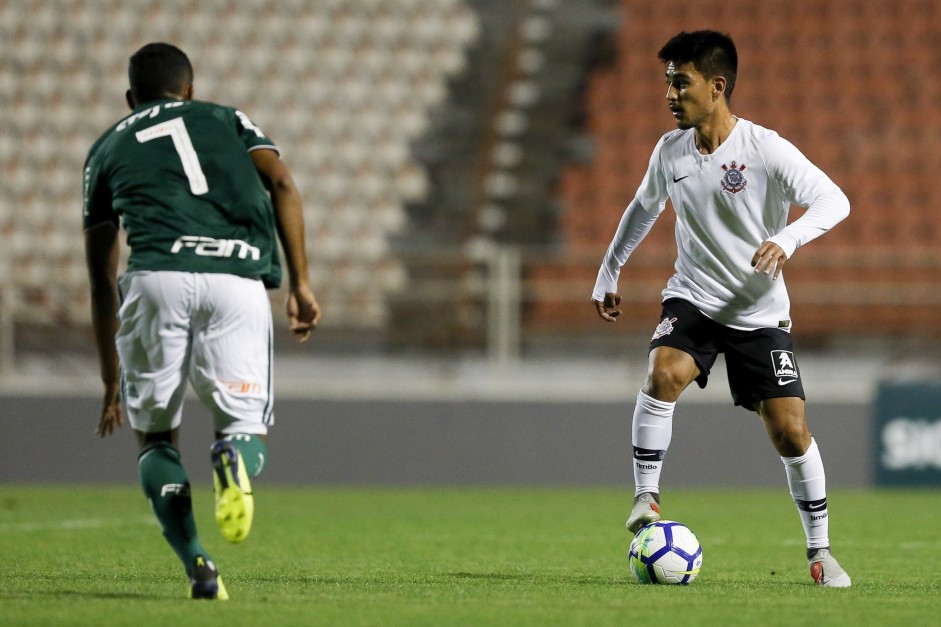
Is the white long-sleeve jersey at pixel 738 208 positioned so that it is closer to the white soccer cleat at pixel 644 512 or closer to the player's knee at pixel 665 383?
the player's knee at pixel 665 383

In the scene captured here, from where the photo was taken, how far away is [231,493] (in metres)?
4.31

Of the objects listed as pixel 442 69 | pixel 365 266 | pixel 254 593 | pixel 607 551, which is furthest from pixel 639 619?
pixel 442 69

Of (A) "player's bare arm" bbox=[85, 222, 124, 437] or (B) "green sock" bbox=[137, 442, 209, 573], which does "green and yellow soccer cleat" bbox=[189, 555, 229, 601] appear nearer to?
(B) "green sock" bbox=[137, 442, 209, 573]

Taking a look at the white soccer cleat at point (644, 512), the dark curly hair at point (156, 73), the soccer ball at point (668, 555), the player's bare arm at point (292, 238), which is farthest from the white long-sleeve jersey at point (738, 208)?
the dark curly hair at point (156, 73)

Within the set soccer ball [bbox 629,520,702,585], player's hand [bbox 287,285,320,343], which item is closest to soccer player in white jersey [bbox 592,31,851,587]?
soccer ball [bbox 629,520,702,585]

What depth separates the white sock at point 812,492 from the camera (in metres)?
5.72

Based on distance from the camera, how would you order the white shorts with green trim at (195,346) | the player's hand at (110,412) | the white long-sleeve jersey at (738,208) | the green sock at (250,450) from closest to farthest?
the green sock at (250,450) < the white shorts with green trim at (195,346) < the player's hand at (110,412) < the white long-sleeve jersey at (738,208)

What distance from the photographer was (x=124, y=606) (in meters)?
4.62

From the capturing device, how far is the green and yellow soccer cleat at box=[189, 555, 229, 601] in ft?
15.4

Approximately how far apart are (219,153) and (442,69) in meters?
11.6

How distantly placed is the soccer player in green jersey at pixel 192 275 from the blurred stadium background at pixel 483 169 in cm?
760

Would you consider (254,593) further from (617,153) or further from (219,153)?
(617,153)

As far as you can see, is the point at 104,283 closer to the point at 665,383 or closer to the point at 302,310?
the point at 302,310

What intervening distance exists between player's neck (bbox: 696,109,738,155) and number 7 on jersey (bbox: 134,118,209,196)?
2059mm
